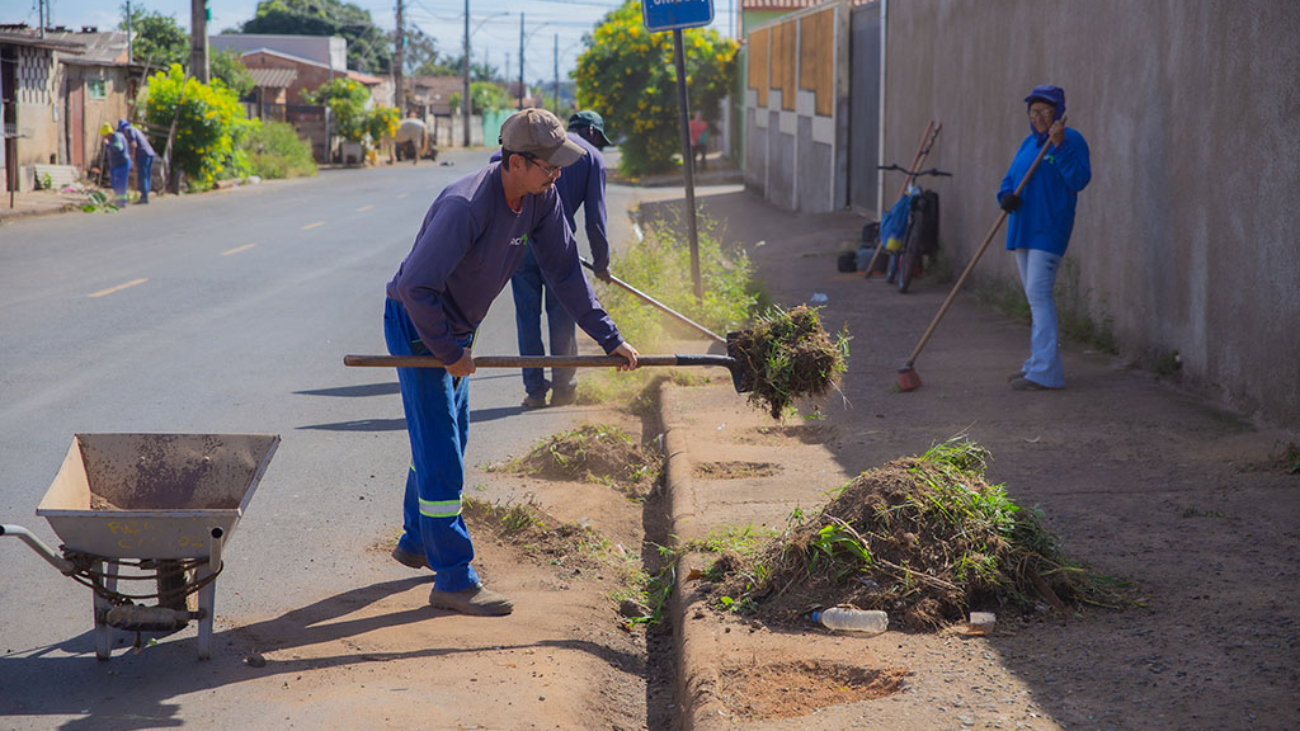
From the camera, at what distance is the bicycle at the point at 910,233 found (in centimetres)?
1299

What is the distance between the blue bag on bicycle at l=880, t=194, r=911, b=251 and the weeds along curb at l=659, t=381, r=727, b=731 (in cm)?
676

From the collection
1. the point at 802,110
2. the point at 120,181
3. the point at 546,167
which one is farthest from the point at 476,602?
the point at 120,181

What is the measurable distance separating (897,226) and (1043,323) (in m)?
5.33


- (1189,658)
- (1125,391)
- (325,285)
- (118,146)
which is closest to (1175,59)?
(1125,391)

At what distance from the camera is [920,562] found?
4.39 m

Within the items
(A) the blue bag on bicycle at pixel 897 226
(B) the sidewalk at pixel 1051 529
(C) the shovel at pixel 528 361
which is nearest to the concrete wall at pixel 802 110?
(A) the blue bag on bicycle at pixel 897 226

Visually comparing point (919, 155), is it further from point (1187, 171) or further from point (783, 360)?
point (783, 360)

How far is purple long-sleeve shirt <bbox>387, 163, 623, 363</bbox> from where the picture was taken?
4316 millimetres

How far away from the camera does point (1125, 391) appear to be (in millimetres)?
7820

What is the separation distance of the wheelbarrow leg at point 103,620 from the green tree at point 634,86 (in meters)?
33.5

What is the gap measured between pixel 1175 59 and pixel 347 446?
567 centimetres

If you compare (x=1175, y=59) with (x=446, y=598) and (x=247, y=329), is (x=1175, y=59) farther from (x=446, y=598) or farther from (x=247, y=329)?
(x=247, y=329)

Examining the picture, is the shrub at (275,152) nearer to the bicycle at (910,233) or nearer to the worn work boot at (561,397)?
the bicycle at (910,233)

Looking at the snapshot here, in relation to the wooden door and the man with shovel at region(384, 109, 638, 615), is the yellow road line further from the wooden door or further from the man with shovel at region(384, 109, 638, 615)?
the wooden door
